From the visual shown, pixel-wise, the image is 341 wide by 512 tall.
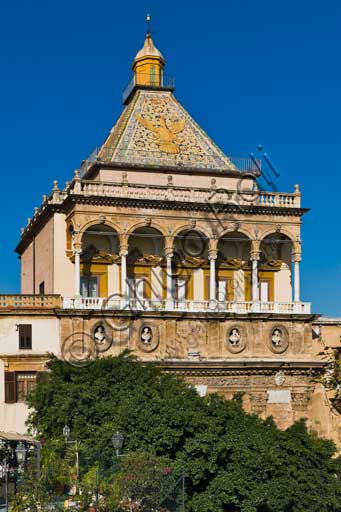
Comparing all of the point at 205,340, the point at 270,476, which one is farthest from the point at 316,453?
the point at 205,340

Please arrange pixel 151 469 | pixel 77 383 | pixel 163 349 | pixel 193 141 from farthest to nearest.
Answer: pixel 193 141
pixel 163 349
pixel 77 383
pixel 151 469

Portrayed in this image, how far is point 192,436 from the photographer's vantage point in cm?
3262

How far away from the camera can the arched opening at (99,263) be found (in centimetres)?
4203

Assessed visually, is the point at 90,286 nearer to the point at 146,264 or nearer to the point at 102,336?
the point at 146,264

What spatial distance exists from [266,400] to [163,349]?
4.89 m

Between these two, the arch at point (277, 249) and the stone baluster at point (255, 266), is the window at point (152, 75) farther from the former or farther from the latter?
the stone baluster at point (255, 266)

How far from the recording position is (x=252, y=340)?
42094 millimetres

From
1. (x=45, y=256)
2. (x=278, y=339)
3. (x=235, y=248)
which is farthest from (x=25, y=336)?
(x=278, y=339)

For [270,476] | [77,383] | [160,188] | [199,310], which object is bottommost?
[270,476]

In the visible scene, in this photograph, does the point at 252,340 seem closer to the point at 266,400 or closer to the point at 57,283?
the point at 266,400

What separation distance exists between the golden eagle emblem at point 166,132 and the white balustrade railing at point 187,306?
24.0 feet

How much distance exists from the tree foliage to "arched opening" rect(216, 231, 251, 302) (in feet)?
25.0

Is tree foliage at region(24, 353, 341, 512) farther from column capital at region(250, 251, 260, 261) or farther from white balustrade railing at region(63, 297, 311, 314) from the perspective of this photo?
column capital at region(250, 251, 260, 261)

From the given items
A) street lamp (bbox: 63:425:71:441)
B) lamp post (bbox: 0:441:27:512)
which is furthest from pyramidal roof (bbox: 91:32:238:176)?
lamp post (bbox: 0:441:27:512)
